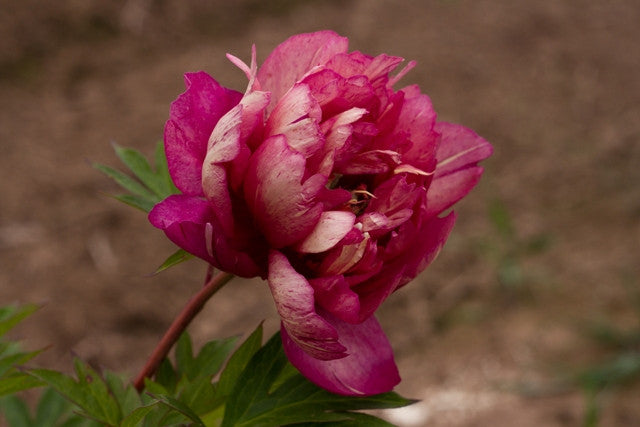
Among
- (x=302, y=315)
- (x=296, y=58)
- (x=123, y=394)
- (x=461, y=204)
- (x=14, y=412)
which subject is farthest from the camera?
(x=461, y=204)

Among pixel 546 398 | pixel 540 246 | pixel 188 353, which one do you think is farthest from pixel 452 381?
pixel 188 353

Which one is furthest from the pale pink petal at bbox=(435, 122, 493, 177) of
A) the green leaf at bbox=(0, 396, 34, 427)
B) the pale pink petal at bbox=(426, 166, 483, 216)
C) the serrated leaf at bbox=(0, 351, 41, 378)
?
the green leaf at bbox=(0, 396, 34, 427)

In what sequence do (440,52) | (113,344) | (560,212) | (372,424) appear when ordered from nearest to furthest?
(372,424) < (113,344) < (560,212) < (440,52)

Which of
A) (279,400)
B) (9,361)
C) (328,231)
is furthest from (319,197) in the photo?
(9,361)

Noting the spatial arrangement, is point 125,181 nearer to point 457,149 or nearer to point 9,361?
point 9,361

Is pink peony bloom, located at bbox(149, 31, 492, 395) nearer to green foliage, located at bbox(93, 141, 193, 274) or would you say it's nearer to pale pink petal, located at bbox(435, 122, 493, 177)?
pale pink petal, located at bbox(435, 122, 493, 177)

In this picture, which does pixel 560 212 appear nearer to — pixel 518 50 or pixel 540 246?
pixel 540 246
